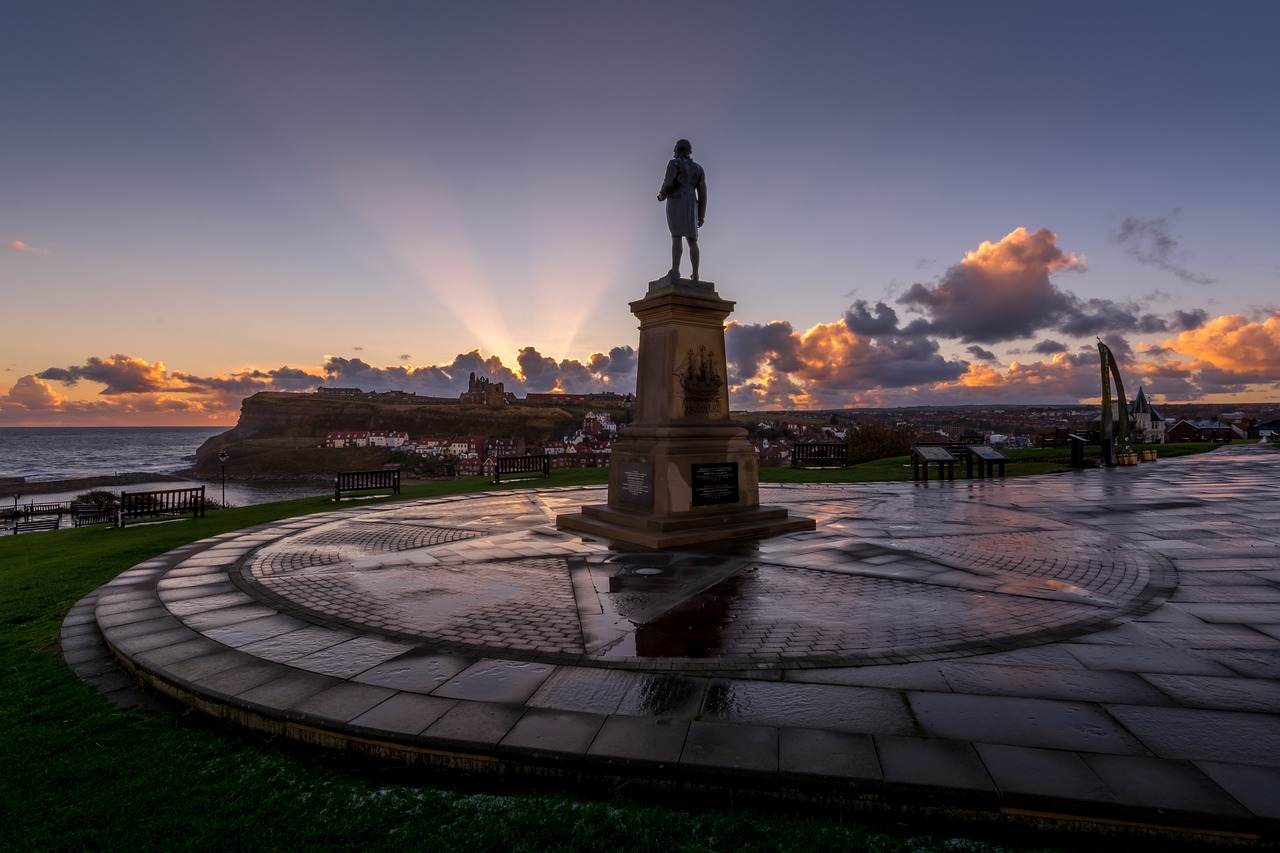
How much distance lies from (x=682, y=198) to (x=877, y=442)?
2944 centimetres

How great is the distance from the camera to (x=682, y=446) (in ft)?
31.9

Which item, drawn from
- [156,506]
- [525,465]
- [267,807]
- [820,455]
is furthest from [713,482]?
[820,455]

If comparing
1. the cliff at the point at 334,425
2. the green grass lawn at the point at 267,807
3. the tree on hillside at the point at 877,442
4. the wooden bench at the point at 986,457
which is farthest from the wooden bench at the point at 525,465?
the cliff at the point at 334,425

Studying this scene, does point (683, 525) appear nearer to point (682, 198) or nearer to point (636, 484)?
point (636, 484)

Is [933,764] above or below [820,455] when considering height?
below

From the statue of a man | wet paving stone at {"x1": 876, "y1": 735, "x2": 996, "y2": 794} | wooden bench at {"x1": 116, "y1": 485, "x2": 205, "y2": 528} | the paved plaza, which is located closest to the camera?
wet paving stone at {"x1": 876, "y1": 735, "x2": 996, "y2": 794}

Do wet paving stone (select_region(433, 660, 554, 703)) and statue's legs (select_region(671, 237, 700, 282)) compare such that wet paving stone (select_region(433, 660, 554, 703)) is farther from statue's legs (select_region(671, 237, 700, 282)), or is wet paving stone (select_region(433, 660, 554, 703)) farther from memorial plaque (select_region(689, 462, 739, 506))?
statue's legs (select_region(671, 237, 700, 282))

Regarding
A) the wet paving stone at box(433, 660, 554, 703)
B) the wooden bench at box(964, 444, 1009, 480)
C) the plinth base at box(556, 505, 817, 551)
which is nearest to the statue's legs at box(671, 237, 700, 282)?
the plinth base at box(556, 505, 817, 551)

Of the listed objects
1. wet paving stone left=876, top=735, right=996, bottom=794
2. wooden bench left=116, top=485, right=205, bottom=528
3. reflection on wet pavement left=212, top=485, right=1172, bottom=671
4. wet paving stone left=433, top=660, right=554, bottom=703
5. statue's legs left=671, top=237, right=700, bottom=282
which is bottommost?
wooden bench left=116, top=485, right=205, bottom=528

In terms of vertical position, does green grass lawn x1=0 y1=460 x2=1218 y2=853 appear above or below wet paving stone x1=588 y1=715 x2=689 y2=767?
below

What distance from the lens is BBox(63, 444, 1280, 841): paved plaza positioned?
2.72 metres

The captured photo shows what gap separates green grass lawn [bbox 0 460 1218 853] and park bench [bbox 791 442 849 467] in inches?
971

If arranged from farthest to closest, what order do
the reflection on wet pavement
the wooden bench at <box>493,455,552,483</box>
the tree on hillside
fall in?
the tree on hillside < the wooden bench at <box>493,455,552,483</box> < the reflection on wet pavement

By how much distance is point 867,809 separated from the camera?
103 inches
